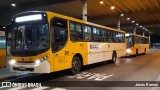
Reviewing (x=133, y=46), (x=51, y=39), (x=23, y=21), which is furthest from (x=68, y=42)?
(x=133, y=46)

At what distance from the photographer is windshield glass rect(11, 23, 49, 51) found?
10039 millimetres

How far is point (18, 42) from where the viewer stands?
10516mm

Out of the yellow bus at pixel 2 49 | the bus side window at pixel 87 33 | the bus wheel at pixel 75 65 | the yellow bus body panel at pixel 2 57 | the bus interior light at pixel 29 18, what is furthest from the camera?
the yellow bus body panel at pixel 2 57

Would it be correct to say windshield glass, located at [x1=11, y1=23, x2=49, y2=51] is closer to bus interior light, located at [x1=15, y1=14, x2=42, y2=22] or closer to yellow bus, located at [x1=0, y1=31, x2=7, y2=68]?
bus interior light, located at [x1=15, y1=14, x2=42, y2=22]

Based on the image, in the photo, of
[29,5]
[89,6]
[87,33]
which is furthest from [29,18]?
[89,6]

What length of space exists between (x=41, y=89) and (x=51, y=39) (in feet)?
8.04

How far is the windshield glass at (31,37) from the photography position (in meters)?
10.0

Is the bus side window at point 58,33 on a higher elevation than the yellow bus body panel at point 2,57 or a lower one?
higher

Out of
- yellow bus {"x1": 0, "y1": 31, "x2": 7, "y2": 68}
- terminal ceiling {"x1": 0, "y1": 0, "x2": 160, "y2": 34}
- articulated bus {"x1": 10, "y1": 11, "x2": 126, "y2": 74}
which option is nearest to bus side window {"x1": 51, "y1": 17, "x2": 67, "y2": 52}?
articulated bus {"x1": 10, "y1": 11, "x2": 126, "y2": 74}

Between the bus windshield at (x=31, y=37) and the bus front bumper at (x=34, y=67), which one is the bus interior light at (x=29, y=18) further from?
the bus front bumper at (x=34, y=67)

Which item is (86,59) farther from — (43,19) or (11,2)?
(11,2)

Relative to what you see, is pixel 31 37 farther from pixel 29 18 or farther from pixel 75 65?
pixel 75 65

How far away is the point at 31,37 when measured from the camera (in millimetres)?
10211

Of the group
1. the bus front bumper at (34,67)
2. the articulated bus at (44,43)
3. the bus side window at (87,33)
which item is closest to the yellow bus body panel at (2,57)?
the articulated bus at (44,43)
